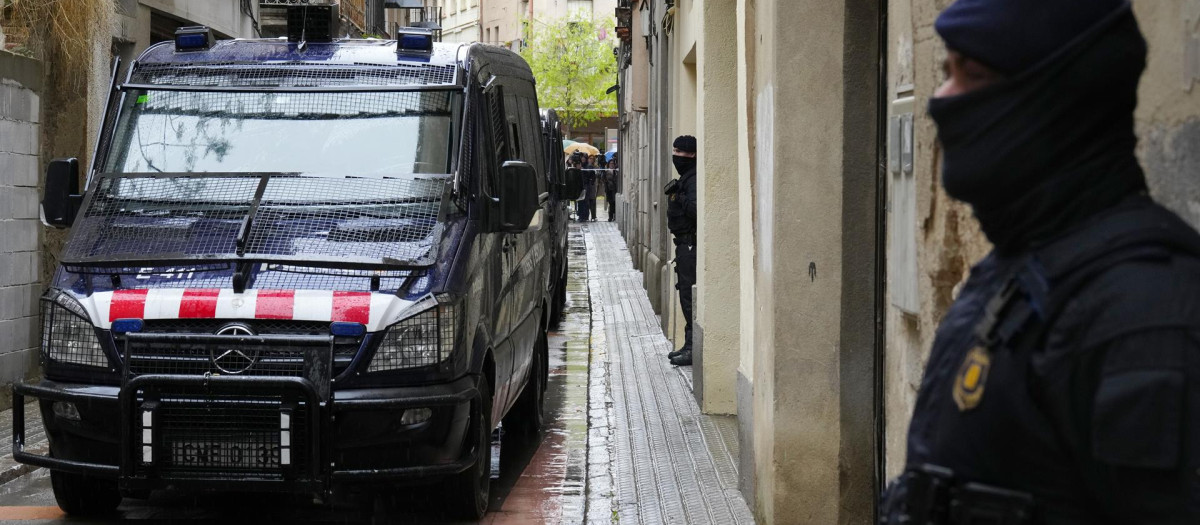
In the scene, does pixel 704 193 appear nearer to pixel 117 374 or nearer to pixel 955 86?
pixel 117 374

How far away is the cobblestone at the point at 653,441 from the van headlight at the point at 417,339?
1.28 m

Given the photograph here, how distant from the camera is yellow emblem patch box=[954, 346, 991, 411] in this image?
6.01ft

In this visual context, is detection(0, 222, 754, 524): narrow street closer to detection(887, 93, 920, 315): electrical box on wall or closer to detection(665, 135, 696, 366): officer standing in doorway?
detection(665, 135, 696, 366): officer standing in doorway

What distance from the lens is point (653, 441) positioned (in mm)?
8805

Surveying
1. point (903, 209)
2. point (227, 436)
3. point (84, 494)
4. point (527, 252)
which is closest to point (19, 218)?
point (527, 252)

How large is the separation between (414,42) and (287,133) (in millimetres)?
823

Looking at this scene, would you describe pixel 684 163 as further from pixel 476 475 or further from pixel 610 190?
pixel 610 190

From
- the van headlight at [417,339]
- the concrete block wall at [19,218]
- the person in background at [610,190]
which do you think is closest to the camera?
the van headlight at [417,339]

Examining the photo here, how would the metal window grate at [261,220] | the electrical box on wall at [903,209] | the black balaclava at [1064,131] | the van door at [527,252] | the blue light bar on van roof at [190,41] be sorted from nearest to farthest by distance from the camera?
the black balaclava at [1064,131] < the electrical box on wall at [903,209] < the metal window grate at [261,220] < the blue light bar on van roof at [190,41] < the van door at [527,252]

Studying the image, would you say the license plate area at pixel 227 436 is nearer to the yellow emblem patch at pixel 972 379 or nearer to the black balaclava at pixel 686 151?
the yellow emblem patch at pixel 972 379

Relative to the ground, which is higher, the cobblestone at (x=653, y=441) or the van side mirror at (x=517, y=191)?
the van side mirror at (x=517, y=191)

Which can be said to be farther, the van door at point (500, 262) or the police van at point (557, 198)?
the police van at point (557, 198)

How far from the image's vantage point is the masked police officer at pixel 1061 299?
1626 millimetres

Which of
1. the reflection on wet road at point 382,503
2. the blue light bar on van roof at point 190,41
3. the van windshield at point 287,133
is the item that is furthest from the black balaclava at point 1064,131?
the blue light bar on van roof at point 190,41
